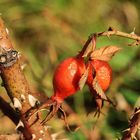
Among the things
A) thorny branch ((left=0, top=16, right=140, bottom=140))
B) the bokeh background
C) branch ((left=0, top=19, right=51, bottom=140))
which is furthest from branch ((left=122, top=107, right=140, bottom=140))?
the bokeh background

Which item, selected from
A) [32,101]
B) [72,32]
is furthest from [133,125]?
[72,32]

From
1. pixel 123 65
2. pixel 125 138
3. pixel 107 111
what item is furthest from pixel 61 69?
pixel 123 65

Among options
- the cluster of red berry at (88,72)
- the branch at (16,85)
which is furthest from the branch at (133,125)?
the branch at (16,85)

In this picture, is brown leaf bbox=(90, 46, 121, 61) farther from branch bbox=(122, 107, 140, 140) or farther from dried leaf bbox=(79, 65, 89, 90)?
branch bbox=(122, 107, 140, 140)

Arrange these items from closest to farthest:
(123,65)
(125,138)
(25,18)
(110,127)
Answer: (125,138) < (110,127) < (123,65) < (25,18)

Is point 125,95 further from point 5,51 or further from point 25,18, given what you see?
point 5,51
